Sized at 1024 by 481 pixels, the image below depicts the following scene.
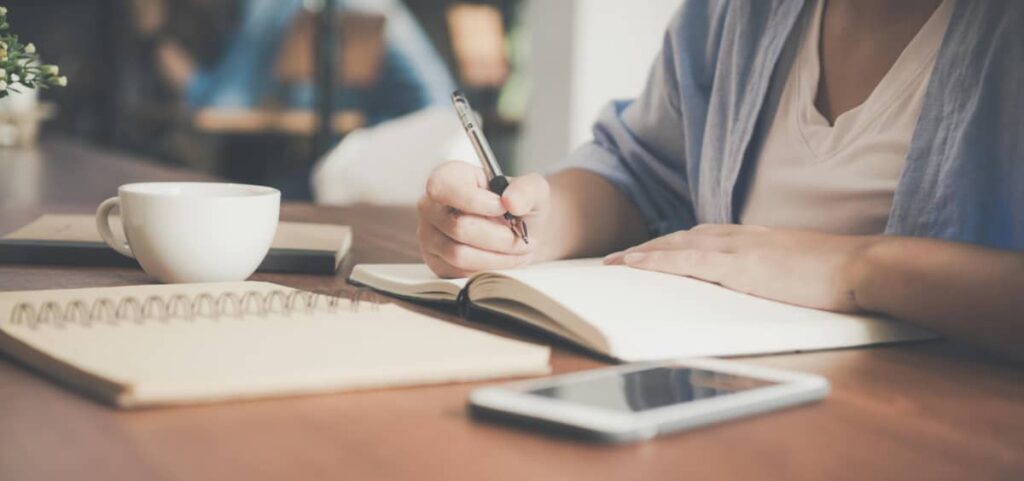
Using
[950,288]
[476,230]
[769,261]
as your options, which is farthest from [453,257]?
[950,288]

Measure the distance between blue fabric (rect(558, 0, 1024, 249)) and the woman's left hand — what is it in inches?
7.3

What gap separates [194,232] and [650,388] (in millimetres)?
407

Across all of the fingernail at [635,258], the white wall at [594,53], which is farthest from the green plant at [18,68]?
the white wall at [594,53]

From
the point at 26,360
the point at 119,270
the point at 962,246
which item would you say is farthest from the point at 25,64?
the point at 962,246

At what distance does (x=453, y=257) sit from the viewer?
2.91ft

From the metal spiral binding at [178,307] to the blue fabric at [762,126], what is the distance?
53 centimetres

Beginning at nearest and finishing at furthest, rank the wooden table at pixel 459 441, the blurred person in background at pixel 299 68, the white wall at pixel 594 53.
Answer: the wooden table at pixel 459 441, the white wall at pixel 594 53, the blurred person in background at pixel 299 68

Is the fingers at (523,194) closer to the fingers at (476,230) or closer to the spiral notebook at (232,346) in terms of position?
the fingers at (476,230)

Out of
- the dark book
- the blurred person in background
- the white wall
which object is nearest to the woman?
the dark book

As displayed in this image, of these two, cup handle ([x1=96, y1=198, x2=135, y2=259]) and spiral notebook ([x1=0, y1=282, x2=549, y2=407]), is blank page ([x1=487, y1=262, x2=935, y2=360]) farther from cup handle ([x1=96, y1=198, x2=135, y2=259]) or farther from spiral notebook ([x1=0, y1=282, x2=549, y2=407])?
cup handle ([x1=96, y1=198, x2=135, y2=259])

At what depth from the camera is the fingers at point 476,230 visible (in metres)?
0.89

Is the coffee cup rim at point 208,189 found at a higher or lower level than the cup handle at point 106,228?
higher

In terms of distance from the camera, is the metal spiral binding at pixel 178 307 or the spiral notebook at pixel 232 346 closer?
the spiral notebook at pixel 232 346

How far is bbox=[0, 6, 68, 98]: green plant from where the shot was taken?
77 cm
